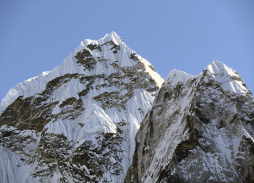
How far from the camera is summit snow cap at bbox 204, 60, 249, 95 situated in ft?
90.3

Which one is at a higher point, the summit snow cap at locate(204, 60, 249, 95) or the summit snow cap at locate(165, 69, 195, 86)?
the summit snow cap at locate(165, 69, 195, 86)

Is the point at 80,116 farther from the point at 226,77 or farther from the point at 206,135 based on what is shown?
the point at 206,135

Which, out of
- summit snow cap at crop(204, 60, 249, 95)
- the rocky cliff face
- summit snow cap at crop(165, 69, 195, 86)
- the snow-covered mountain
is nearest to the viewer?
the rocky cliff face

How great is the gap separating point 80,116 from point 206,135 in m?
36.6

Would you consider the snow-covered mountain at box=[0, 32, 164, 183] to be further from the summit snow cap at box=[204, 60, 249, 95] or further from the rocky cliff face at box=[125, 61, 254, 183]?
the summit snow cap at box=[204, 60, 249, 95]

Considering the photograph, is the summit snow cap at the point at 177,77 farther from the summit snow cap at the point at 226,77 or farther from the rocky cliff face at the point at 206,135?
the summit snow cap at the point at 226,77

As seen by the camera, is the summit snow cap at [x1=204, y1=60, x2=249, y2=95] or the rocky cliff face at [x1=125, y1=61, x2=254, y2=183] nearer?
the rocky cliff face at [x1=125, y1=61, x2=254, y2=183]

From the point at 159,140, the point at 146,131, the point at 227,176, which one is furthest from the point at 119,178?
the point at 227,176

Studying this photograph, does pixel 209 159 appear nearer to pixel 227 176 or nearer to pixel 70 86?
pixel 227 176

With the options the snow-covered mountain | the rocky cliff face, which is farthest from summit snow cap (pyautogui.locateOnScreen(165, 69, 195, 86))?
the snow-covered mountain

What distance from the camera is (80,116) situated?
57.6 meters

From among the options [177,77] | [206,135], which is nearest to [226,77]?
[206,135]

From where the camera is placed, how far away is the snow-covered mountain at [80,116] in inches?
1960

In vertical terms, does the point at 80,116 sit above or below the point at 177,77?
above
